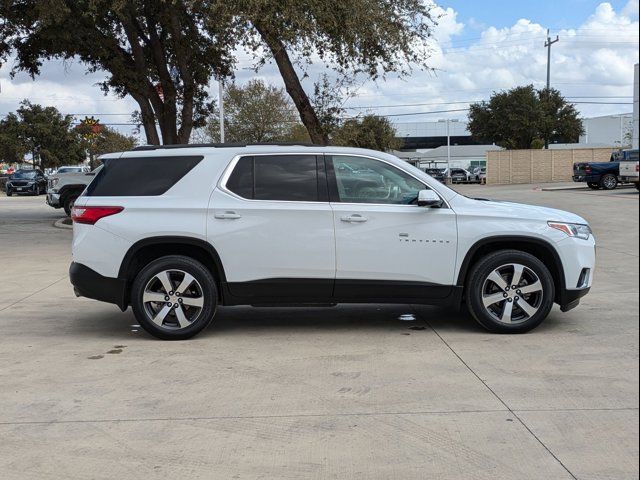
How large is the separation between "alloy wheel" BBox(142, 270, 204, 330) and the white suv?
0.01 meters

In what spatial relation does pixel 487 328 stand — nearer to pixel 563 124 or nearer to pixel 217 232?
pixel 217 232

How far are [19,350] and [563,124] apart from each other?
218 feet

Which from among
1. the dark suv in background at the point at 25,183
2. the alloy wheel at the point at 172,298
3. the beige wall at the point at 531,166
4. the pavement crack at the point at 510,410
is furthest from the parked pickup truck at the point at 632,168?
the dark suv in background at the point at 25,183

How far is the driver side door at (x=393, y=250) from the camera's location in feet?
20.8

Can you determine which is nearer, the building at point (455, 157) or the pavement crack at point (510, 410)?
the pavement crack at point (510, 410)

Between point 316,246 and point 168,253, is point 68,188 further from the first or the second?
point 316,246

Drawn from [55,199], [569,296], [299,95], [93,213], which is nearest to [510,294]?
[569,296]

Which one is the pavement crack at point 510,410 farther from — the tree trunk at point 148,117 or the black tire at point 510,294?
the tree trunk at point 148,117

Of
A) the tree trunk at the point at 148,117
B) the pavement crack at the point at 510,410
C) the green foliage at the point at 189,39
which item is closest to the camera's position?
the pavement crack at the point at 510,410

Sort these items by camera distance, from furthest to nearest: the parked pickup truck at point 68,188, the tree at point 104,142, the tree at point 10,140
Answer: the tree at point 104,142
the tree at point 10,140
the parked pickup truck at point 68,188

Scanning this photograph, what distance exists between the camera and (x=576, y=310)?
7.63 metres

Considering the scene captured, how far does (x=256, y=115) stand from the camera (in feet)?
162

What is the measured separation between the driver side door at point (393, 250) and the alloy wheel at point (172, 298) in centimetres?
139

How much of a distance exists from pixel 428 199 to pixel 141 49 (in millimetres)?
14871
